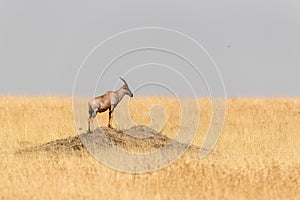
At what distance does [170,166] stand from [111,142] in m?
4.06

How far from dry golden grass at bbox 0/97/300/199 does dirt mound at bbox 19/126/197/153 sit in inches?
17.7

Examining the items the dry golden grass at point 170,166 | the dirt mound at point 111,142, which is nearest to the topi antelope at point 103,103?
the dirt mound at point 111,142

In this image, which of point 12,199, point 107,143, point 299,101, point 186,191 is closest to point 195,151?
point 107,143

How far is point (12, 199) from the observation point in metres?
9.26

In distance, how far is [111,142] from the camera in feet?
53.7

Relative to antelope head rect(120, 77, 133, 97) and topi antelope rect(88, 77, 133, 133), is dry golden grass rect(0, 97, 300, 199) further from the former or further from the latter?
antelope head rect(120, 77, 133, 97)

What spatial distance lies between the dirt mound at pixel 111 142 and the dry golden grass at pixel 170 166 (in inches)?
17.7

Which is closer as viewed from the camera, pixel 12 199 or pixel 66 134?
pixel 12 199

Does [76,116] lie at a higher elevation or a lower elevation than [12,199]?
higher

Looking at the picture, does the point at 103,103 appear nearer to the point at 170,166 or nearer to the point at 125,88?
the point at 125,88

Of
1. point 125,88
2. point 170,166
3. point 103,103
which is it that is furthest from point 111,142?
point 170,166

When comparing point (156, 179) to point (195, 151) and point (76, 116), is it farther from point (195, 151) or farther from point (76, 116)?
point (76, 116)

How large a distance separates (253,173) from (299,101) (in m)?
21.6

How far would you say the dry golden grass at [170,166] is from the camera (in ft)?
32.0
